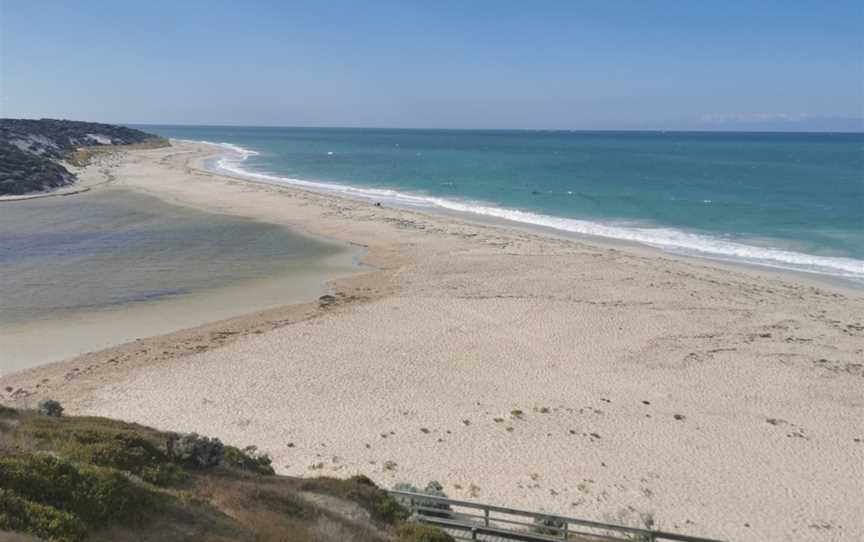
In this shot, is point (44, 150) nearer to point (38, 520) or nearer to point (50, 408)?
point (50, 408)

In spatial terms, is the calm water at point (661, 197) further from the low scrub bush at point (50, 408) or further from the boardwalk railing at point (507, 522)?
the low scrub bush at point (50, 408)

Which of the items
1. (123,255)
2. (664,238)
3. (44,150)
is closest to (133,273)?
(123,255)

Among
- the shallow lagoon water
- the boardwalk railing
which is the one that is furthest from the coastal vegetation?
the shallow lagoon water

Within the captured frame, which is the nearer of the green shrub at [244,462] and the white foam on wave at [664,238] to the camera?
the green shrub at [244,462]

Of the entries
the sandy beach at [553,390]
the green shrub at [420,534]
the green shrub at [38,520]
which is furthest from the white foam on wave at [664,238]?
the green shrub at [38,520]

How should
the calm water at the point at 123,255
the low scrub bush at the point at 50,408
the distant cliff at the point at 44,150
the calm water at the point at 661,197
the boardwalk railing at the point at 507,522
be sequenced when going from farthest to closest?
the distant cliff at the point at 44,150 → the calm water at the point at 661,197 → the calm water at the point at 123,255 → the low scrub bush at the point at 50,408 → the boardwalk railing at the point at 507,522

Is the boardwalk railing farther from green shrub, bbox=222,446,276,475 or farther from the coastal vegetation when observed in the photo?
green shrub, bbox=222,446,276,475
